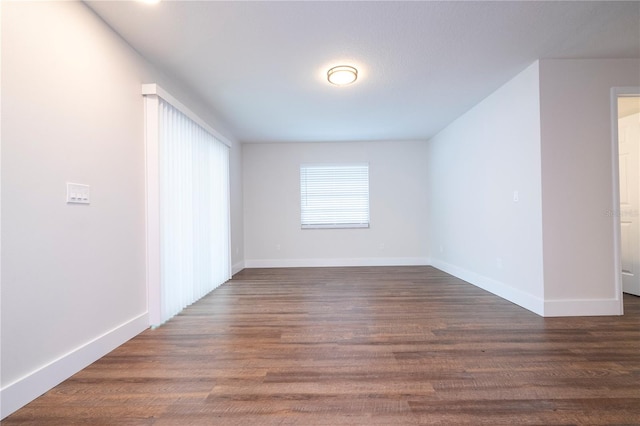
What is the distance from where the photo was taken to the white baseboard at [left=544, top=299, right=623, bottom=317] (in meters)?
2.92

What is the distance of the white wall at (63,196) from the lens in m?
1.59

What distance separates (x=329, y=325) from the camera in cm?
277

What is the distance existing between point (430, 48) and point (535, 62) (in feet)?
3.84

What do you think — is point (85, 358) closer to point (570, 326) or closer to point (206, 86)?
point (206, 86)

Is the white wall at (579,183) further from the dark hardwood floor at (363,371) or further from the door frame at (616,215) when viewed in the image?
the dark hardwood floor at (363,371)

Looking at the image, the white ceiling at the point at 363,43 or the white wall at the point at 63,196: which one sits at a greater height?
the white ceiling at the point at 363,43

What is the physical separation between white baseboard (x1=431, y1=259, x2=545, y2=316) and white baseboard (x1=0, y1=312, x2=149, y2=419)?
3724 mm

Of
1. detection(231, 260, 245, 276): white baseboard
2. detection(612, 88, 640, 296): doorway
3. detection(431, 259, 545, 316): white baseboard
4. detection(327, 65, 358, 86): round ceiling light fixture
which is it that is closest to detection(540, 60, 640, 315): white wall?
detection(431, 259, 545, 316): white baseboard

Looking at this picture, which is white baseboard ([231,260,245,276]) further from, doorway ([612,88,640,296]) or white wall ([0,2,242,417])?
doorway ([612,88,640,296])

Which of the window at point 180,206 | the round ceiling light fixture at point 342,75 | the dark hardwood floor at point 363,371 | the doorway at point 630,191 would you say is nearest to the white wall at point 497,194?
the dark hardwood floor at point 363,371

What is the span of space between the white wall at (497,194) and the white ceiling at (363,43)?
349 millimetres

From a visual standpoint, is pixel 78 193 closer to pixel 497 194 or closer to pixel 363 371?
pixel 363 371

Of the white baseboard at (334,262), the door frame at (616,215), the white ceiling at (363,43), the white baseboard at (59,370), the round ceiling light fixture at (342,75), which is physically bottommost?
the white baseboard at (334,262)

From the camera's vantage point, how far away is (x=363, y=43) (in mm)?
2609
